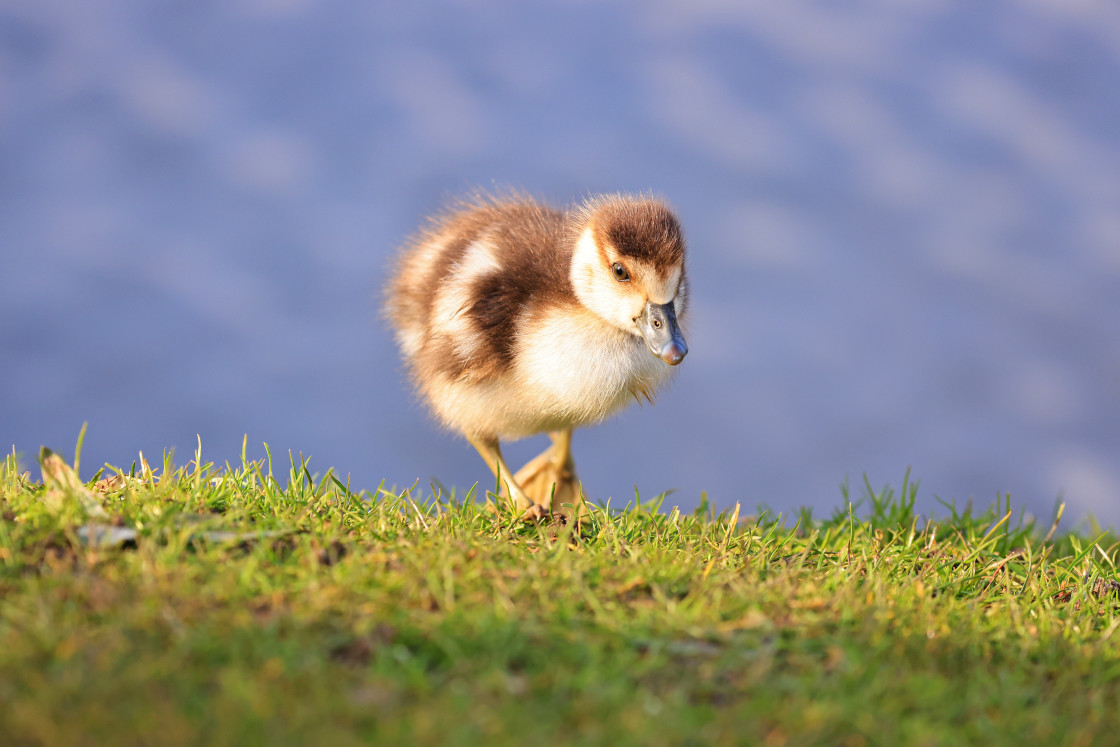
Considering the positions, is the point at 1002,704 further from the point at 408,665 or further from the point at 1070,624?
the point at 408,665

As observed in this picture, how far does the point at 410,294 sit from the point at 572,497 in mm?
1276

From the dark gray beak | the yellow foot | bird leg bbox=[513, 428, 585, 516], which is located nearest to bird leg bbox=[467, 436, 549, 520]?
the yellow foot

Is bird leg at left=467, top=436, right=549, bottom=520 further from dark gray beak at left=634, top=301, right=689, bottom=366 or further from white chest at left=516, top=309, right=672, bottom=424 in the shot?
dark gray beak at left=634, top=301, right=689, bottom=366

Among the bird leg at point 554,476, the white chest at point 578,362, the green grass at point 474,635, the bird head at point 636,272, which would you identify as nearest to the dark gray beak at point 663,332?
the bird head at point 636,272

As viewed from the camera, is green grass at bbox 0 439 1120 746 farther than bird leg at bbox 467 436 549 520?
No

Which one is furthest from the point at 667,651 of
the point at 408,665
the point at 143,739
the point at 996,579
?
the point at 996,579

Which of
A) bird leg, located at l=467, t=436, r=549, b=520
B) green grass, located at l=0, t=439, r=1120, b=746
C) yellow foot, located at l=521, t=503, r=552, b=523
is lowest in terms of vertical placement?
green grass, located at l=0, t=439, r=1120, b=746

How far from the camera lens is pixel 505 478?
4273 mm

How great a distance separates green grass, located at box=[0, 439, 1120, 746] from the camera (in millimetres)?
1971

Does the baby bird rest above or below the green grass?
above

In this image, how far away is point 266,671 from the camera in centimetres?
209

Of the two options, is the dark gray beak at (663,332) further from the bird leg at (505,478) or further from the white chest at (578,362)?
the bird leg at (505,478)

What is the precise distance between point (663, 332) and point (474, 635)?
1.74 metres

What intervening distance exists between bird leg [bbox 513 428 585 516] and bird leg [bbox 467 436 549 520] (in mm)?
262
